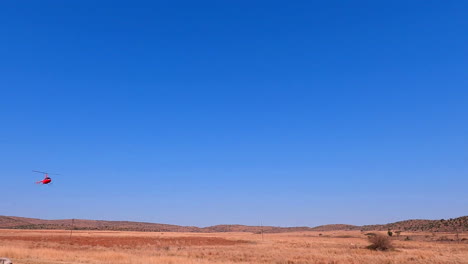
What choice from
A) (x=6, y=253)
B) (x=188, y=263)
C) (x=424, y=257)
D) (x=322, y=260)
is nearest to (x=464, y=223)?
(x=424, y=257)

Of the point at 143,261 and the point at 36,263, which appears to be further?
the point at 143,261

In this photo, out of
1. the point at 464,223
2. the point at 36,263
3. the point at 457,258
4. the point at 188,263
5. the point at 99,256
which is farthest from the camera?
the point at 464,223

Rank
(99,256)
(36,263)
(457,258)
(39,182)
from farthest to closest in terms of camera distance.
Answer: (39,182)
(457,258)
(99,256)
(36,263)

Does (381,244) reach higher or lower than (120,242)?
higher

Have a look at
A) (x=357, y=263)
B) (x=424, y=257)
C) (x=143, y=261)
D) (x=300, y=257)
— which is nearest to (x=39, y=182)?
(x=143, y=261)

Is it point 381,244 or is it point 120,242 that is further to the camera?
point 120,242

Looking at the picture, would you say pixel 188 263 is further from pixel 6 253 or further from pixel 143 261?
pixel 6 253

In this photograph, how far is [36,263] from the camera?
26281 millimetres

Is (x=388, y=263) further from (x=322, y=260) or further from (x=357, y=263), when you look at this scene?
(x=322, y=260)

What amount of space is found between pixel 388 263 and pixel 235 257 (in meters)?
15.0

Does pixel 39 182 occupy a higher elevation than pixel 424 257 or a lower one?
higher

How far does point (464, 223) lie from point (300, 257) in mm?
93099

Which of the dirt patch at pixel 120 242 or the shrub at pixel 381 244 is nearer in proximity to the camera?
the shrub at pixel 381 244

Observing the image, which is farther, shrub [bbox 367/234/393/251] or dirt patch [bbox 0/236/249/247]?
dirt patch [bbox 0/236/249/247]
